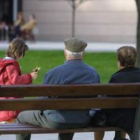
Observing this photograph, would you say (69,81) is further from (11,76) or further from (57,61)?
(57,61)

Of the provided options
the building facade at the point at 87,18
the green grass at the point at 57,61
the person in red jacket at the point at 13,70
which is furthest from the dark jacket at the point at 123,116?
the building facade at the point at 87,18

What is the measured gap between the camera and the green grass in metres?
17.1

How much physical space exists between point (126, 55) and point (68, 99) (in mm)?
835

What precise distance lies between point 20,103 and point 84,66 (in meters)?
0.78

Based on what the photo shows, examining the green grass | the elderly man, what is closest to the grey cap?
the elderly man

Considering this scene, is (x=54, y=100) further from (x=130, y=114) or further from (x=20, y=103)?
(x=130, y=114)

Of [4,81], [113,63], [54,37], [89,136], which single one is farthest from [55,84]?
[54,37]

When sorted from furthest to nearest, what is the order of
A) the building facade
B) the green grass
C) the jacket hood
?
the building facade, the green grass, the jacket hood

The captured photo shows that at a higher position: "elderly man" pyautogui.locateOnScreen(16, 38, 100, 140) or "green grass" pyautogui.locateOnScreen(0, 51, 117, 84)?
"elderly man" pyautogui.locateOnScreen(16, 38, 100, 140)

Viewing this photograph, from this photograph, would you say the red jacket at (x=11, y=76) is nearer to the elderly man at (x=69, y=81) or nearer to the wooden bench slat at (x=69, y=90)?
the elderly man at (x=69, y=81)

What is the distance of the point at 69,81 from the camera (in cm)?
663

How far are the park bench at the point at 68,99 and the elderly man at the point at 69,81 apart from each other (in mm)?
81

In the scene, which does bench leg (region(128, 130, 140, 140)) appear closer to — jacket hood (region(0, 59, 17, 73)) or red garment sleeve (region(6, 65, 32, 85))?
red garment sleeve (region(6, 65, 32, 85))

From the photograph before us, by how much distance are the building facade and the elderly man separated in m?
30.1
